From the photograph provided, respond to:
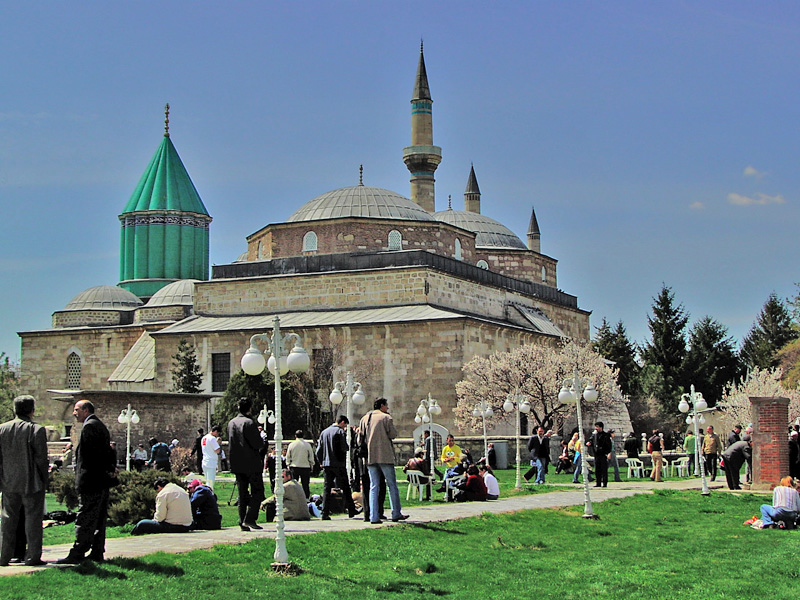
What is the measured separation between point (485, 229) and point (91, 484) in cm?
4640

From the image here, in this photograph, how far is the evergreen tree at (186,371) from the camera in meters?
38.8

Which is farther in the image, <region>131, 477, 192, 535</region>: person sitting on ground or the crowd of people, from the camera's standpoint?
<region>131, 477, 192, 535</region>: person sitting on ground

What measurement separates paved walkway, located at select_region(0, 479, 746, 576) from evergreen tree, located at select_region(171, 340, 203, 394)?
822 inches

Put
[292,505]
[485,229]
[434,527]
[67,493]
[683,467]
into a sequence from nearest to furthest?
[434,527] < [292,505] < [67,493] < [683,467] < [485,229]

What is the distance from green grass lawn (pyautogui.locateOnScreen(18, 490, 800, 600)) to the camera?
30.2 ft

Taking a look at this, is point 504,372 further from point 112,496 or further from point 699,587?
point 699,587

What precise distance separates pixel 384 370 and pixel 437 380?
1931mm

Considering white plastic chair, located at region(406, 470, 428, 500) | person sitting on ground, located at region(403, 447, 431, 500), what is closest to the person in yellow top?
person sitting on ground, located at region(403, 447, 431, 500)

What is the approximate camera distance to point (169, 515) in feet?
40.1

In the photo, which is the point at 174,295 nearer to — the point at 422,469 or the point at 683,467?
the point at 683,467

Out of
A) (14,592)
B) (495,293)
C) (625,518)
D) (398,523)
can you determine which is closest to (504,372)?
(495,293)

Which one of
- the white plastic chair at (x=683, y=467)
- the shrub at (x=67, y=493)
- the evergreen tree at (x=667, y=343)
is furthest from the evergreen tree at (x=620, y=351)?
the shrub at (x=67, y=493)

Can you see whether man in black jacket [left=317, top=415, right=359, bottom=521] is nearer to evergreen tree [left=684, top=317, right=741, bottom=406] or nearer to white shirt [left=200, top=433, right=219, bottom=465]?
white shirt [left=200, top=433, right=219, bottom=465]

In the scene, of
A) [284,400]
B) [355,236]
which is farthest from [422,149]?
[284,400]
